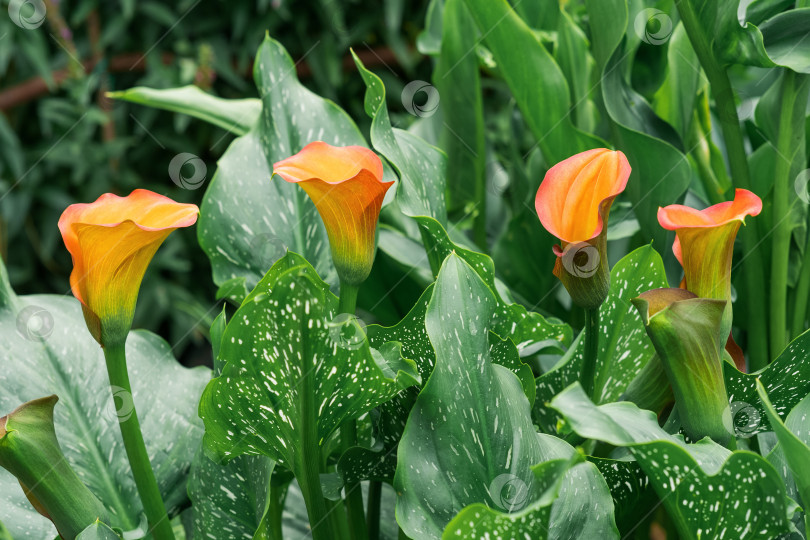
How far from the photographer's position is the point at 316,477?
347 mm

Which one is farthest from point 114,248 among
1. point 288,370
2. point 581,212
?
point 581,212

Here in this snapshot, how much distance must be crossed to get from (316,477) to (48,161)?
147 cm

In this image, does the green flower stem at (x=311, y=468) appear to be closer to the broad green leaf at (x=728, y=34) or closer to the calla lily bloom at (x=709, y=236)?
the calla lily bloom at (x=709, y=236)

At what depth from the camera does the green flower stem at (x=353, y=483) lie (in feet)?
1.12

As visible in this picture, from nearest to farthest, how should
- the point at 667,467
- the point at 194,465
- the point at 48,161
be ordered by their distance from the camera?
1. the point at 667,467
2. the point at 194,465
3. the point at 48,161

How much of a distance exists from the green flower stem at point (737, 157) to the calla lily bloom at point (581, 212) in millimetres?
167

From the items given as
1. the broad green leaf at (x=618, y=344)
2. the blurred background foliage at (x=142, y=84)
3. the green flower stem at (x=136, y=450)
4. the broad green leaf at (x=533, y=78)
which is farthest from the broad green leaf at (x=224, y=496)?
the blurred background foliage at (x=142, y=84)

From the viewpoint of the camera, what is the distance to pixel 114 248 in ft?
0.98

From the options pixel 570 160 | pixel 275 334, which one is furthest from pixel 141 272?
pixel 570 160

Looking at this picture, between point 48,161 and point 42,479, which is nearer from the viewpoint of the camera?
point 42,479

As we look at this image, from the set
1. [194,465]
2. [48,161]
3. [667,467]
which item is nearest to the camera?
[667,467]

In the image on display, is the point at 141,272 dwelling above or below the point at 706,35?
below

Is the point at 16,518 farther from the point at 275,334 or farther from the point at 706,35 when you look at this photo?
the point at 706,35

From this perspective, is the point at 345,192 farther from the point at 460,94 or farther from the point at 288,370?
the point at 460,94
